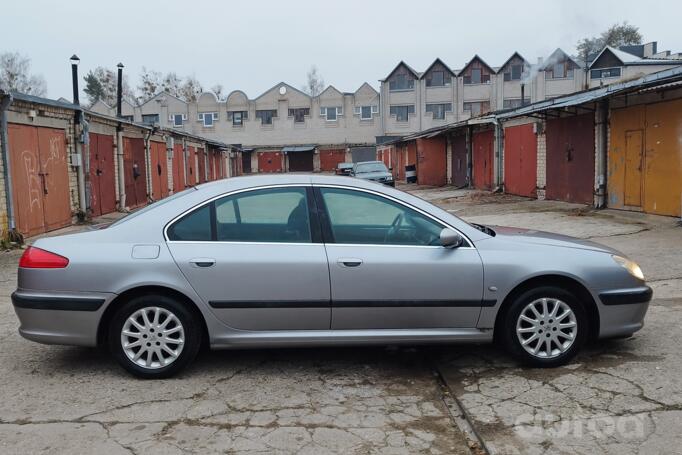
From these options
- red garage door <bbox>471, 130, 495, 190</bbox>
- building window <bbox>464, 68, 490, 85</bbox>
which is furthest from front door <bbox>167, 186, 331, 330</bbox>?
building window <bbox>464, 68, 490, 85</bbox>

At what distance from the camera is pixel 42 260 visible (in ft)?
14.6

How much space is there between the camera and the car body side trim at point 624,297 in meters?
4.60

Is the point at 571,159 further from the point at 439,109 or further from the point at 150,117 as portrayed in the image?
the point at 150,117

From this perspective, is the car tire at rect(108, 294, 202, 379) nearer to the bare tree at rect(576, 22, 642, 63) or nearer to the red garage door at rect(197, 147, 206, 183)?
the red garage door at rect(197, 147, 206, 183)

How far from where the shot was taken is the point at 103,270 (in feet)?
14.3

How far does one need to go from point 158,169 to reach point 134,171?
337 cm

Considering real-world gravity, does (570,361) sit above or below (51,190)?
below

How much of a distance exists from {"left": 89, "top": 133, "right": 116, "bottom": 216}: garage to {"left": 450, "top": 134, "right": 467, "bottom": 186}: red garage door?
1653 cm

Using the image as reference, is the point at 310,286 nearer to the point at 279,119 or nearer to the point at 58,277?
the point at 58,277

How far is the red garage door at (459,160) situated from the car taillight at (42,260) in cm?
2591

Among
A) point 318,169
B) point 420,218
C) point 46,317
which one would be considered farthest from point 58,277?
point 318,169

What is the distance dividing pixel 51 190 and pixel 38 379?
10549 millimetres

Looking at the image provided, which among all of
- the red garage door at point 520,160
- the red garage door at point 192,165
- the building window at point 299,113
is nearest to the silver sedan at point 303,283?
the red garage door at point 520,160

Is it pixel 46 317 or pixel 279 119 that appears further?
pixel 279 119
